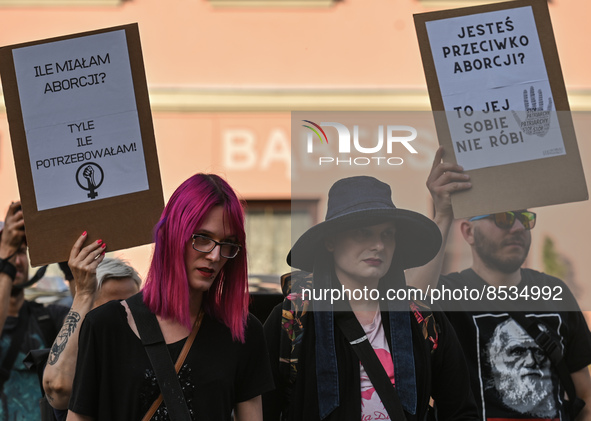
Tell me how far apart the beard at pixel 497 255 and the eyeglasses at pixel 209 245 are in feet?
3.65

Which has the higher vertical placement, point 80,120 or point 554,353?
point 80,120

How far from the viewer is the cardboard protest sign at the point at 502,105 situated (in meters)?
3.19

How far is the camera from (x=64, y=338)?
293cm

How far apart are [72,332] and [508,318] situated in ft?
5.18

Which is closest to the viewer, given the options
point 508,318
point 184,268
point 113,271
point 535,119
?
point 184,268

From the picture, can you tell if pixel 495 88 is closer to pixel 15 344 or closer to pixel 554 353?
pixel 554 353

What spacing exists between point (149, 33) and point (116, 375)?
809 centimetres

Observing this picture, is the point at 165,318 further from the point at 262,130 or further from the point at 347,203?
the point at 262,130

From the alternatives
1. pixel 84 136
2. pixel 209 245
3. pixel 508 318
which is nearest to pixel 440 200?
pixel 508 318

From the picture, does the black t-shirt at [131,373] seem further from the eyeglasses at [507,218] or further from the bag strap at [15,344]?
the bag strap at [15,344]

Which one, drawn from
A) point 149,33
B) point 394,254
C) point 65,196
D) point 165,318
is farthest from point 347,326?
point 149,33

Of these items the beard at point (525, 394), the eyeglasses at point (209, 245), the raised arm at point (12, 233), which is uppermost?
the raised arm at point (12, 233)

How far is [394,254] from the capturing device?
3271mm

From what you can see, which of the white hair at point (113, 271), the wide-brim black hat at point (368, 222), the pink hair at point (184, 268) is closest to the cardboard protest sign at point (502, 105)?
the wide-brim black hat at point (368, 222)
